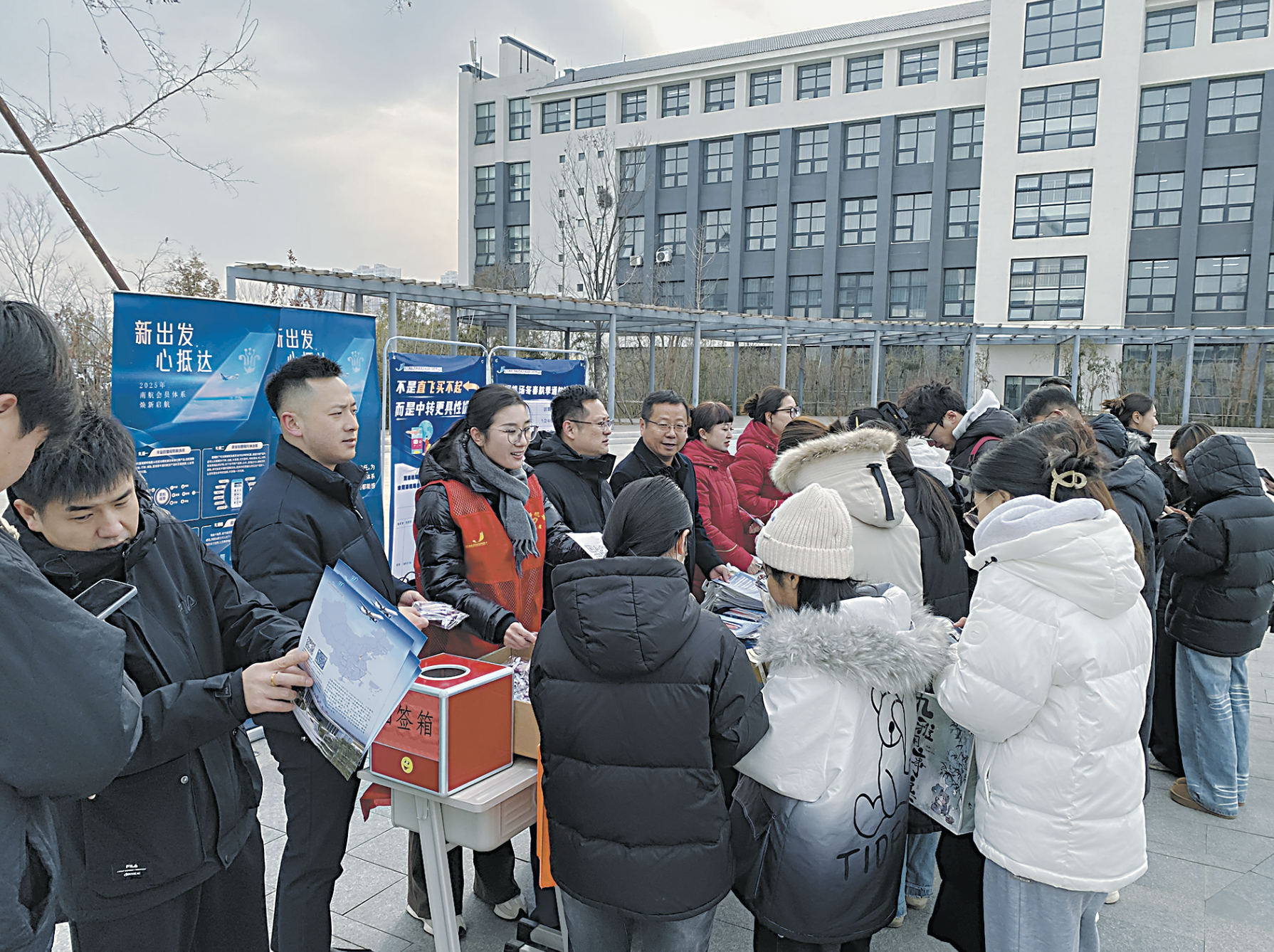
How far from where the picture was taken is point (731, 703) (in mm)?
1860

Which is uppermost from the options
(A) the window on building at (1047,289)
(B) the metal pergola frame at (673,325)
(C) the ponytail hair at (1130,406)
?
(A) the window on building at (1047,289)

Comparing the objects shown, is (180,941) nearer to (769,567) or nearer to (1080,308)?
(769,567)

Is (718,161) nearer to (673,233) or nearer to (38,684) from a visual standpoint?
(673,233)

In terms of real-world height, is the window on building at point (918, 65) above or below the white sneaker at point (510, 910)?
above

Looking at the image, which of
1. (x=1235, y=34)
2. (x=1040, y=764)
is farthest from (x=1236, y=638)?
(x=1235, y=34)

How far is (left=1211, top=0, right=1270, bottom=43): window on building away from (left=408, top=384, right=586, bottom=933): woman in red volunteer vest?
110ft

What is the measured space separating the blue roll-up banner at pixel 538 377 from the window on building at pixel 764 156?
29785 millimetres

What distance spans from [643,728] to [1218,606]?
3220 mm

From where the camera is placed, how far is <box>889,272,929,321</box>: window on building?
31.3 meters

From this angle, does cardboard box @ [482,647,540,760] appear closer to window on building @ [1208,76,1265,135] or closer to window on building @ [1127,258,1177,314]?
window on building @ [1127,258,1177,314]

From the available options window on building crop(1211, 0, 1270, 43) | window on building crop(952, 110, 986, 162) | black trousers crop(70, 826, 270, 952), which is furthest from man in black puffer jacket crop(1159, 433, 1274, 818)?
window on building crop(1211, 0, 1270, 43)

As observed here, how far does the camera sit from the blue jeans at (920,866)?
306cm

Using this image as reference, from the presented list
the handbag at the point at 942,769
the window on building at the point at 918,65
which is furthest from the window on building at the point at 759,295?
the handbag at the point at 942,769

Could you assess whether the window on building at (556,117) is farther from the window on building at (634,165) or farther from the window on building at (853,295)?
the window on building at (853,295)
